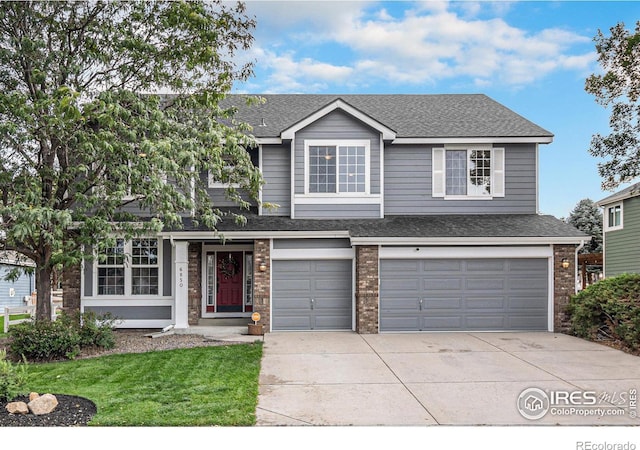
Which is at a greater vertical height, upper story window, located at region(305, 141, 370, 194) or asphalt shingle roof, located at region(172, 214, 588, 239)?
upper story window, located at region(305, 141, 370, 194)

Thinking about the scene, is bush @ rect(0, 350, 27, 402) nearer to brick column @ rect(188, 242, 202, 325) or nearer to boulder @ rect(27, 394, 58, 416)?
boulder @ rect(27, 394, 58, 416)

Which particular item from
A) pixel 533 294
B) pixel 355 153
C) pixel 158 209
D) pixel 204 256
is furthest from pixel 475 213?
pixel 158 209

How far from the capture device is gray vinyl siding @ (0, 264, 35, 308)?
Result: 25.4 m


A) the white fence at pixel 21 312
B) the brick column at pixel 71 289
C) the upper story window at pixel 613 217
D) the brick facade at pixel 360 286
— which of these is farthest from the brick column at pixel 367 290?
the upper story window at pixel 613 217

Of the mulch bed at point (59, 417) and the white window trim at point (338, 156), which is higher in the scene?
the white window trim at point (338, 156)

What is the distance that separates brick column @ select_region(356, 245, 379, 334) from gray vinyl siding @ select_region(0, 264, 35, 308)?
18582mm

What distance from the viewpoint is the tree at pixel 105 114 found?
10.4 meters

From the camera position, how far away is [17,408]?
6637mm

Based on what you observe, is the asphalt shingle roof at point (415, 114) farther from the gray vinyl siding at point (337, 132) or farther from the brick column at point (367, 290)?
the brick column at point (367, 290)

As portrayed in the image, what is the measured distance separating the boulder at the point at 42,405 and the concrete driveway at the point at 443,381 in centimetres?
276

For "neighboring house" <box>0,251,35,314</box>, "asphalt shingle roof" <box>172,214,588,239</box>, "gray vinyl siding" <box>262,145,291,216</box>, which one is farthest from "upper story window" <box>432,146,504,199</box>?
"neighboring house" <box>0,251,35,314</box>

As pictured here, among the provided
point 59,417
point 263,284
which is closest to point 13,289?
point 263,284

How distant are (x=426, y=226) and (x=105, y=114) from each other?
8.84 meters

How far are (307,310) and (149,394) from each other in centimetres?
677
